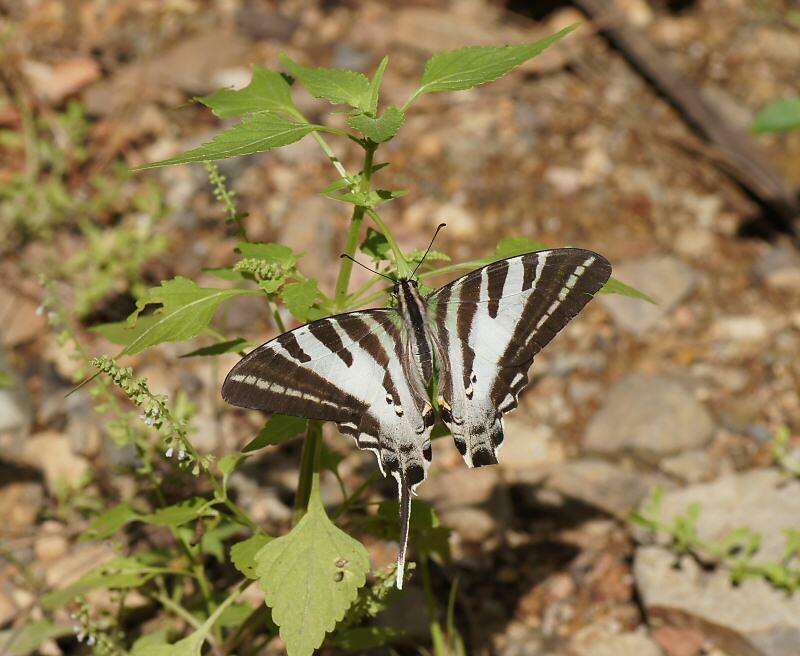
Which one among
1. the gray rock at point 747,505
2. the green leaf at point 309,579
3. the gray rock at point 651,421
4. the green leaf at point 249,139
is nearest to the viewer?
the green leaf at point 249,139

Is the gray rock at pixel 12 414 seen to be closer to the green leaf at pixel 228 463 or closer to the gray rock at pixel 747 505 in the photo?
the green leaf at pixel 228 463

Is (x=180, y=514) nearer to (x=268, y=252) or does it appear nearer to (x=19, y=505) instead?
(x=268, y=252)

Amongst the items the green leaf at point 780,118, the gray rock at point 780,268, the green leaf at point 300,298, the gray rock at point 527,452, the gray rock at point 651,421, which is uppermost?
the green leaf at point 300,298

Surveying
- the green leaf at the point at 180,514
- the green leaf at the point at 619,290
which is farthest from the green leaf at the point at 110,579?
the green leaf at the point at 619,290

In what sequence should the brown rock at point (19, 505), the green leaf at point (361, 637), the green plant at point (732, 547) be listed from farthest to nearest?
the brown rock at point (19, 505) < the green plant at point (732, 547) < the green leaf at point (361, 637)

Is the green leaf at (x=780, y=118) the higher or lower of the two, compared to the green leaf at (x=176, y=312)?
lower

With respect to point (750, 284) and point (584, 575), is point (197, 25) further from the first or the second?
point (584, 575)

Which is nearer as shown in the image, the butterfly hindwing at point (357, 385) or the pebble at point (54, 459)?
the butterfly hindwing at point (357, 385)

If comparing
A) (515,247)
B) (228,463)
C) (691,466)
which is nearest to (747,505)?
(691,466)
